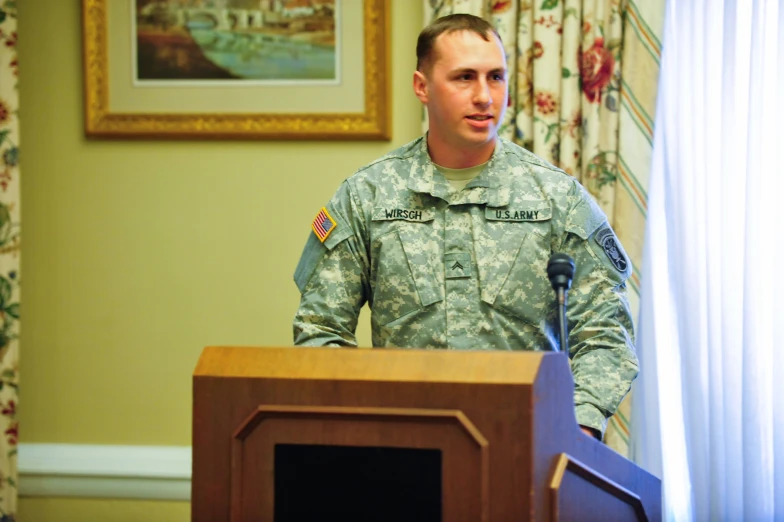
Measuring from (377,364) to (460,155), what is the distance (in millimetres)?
923

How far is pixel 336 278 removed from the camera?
205 centimetres

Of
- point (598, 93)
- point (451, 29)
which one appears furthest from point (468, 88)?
point (598, 93)

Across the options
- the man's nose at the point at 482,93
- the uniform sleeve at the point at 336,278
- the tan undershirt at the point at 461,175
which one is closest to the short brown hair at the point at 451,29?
the man's nose at the point at 482,93

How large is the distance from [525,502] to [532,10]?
2.01 metres

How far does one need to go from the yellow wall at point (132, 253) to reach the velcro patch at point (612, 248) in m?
1.21

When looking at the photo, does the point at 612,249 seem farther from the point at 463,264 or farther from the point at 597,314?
the point at 463,264

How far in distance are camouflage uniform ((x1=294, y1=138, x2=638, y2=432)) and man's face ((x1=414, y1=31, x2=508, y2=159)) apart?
0.11 metres

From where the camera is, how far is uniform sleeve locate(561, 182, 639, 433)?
1.84 meters

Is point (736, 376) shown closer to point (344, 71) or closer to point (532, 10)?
point (532, 10)

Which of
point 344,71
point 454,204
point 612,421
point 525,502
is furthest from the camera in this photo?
point 344,71

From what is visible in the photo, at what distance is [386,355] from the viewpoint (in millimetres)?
1277

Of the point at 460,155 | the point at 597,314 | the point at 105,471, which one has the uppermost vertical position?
the point at 460,155

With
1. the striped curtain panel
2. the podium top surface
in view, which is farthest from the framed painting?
the podium top surface

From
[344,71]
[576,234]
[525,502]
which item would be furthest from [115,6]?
[525,502]
